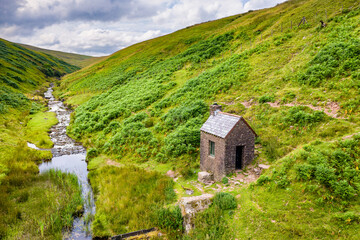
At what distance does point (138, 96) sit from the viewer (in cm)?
4288

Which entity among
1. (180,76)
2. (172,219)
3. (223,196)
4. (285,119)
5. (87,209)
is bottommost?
(87,209)

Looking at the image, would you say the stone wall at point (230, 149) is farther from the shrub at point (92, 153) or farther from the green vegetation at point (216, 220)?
the shrub at point (92, 153)

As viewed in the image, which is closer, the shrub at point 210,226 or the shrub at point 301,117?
the shrub at point 210,226

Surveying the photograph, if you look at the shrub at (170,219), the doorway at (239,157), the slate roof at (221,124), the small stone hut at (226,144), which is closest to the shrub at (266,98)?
the small stone hut at (226,144)

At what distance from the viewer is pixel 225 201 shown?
12.6 metres

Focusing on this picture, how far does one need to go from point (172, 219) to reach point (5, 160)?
70.6ft

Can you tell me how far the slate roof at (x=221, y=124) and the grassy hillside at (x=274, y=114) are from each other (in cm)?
394

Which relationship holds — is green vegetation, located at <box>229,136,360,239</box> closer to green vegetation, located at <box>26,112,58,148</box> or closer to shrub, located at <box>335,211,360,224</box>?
shrub, located at <box>335,211,360,224</box>

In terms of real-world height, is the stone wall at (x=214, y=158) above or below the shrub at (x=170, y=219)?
above

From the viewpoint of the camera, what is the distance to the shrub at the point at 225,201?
40.8ft

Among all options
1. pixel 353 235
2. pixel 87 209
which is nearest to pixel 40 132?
pixel 87 209

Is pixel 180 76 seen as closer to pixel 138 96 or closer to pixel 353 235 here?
pixel 138 96

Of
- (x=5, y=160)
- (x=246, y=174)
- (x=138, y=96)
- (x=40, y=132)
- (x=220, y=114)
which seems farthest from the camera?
(x=138, y=96)

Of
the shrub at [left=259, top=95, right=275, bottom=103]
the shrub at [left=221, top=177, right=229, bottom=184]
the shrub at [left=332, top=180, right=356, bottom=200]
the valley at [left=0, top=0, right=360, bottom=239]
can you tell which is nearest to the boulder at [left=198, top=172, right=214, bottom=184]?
the valley at [left=0, top=0, right=360, bottom=239]
